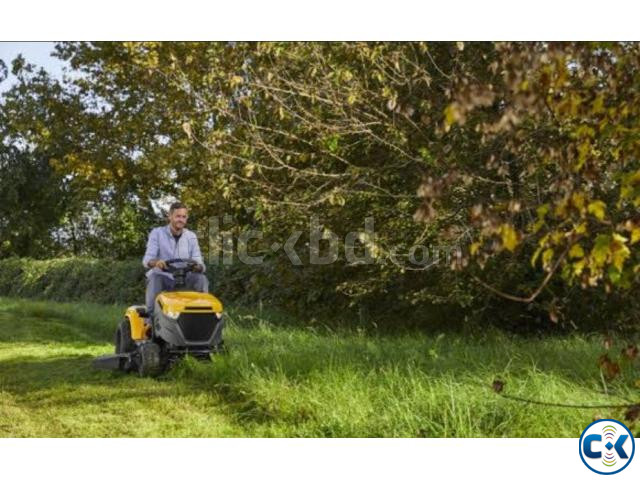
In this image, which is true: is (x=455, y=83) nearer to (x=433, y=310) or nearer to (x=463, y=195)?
(x=463, y=195)

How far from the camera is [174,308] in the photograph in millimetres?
6176

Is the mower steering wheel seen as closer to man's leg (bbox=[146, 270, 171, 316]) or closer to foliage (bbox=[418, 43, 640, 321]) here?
man's leg (bbox=[146, 270, 171, 316])

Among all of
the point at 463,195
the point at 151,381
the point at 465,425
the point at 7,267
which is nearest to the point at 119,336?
the point at 151,381

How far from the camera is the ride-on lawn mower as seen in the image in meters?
6.21

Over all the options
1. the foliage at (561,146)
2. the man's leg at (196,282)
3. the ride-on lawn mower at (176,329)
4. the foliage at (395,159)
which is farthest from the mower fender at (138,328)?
the foliage at (561,146)

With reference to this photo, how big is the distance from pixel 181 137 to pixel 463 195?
4763 millimetres

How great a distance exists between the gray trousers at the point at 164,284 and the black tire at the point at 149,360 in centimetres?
33

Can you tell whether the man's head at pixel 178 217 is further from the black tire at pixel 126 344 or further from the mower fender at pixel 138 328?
the black tire at pixel 126 344

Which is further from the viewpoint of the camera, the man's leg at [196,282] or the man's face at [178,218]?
the man's leg at [196,282]

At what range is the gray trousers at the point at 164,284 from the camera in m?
6.54

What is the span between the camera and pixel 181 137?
10438 mm

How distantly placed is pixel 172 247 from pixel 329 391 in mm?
1973

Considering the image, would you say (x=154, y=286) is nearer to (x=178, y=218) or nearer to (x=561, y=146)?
(x=178, y=218)
